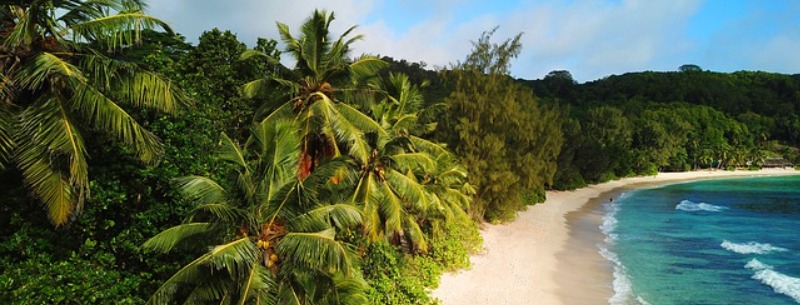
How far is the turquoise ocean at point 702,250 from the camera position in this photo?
22.7m

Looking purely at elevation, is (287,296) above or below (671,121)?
below

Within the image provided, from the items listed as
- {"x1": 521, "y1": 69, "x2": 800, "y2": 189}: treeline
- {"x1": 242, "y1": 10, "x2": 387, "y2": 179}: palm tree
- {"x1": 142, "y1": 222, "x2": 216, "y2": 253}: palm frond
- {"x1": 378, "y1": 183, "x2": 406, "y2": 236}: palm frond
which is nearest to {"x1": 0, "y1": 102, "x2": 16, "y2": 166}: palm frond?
{"x1": 142, "y1": 222, "x2": 216, "y2": 253}: palm frond

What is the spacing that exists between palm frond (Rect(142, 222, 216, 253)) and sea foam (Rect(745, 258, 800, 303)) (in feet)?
77.5

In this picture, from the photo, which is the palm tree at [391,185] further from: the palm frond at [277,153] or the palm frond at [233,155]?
the palm frond at [233,155]

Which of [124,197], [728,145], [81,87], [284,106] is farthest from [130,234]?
[728,145]

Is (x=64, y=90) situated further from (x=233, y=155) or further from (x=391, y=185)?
(x=391, y=185)

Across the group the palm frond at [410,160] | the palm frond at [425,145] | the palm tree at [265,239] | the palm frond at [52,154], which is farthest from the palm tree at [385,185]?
the palm frond at [52,154]

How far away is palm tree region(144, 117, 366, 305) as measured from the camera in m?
9.76

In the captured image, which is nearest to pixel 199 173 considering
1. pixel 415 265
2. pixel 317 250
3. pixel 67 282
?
→ pixel 67 282

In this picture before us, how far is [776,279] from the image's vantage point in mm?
25438

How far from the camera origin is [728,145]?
114m

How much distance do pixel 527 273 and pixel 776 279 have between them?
40.6 ft

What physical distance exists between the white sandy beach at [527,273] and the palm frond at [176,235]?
1023cm

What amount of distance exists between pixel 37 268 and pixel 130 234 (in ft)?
6.36
